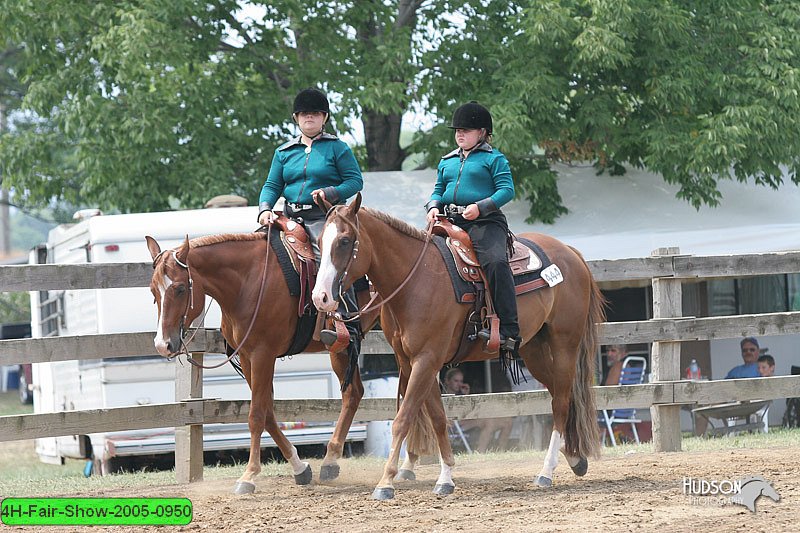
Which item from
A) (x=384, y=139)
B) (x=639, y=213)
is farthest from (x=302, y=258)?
(x=384, y=139)

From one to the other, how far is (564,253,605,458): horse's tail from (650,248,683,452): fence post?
4.74 feet

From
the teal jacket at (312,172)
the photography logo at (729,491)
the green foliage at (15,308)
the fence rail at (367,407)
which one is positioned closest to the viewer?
the photography logo at (729,491)

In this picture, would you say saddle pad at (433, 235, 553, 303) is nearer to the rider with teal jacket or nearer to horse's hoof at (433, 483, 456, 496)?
the rider with teal jacket

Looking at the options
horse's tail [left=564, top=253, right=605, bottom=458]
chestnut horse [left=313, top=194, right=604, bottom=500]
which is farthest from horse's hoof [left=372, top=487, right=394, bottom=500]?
horse's tail [left=564, top=253, right=605, bottom=458]

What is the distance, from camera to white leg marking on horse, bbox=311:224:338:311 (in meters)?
6.06

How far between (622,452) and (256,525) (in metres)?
4.53

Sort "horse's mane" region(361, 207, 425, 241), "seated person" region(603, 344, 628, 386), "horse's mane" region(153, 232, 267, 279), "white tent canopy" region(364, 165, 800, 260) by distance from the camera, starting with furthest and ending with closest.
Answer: "seated person" region(603, 344, 628, 386) < "white tent canopy" region(364, 165, 800, 260) < "horse's mane" region(361, 207, 425, 241) < "horse's mane" region(153, 232, 267, 279)

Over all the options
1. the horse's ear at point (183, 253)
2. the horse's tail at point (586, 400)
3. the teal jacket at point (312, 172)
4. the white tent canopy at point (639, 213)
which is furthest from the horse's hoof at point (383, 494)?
the white tent canopy at point (639, 213)

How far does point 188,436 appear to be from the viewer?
777cm

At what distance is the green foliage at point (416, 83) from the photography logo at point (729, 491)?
7081mm

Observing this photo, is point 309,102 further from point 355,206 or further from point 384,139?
point 384,139

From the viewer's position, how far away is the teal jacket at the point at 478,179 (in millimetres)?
7012

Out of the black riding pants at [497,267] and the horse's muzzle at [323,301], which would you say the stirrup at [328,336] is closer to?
the horse's muzzle at [323,301]

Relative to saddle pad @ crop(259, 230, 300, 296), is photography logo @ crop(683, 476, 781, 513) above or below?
below
